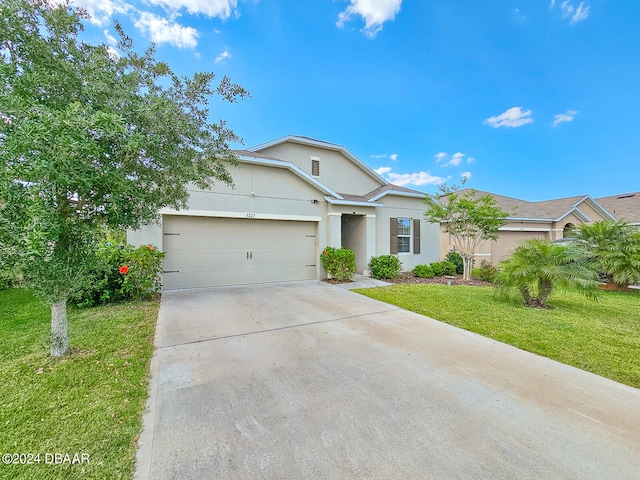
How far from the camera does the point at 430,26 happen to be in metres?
10.9

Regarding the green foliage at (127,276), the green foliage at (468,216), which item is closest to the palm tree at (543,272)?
the green foliage at (468,216)

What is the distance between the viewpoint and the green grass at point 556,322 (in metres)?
3.89

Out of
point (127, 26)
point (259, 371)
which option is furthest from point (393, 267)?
point (127, 26)

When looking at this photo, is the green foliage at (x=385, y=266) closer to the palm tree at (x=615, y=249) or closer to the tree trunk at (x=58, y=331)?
the palm tree at (x=615, y=249)

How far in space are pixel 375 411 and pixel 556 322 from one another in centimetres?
519

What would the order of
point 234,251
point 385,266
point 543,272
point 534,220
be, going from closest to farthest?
point 543,272 → point 234,251 → point 385,266 → point 534,220

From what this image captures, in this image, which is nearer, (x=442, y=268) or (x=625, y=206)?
(x=442, y=268)

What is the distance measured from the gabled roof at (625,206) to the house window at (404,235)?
15150 mm

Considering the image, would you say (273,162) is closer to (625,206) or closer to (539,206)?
(539,206)

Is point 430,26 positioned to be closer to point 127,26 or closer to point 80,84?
point 127,26

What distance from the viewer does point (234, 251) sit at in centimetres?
905

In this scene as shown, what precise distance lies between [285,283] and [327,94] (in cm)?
1010

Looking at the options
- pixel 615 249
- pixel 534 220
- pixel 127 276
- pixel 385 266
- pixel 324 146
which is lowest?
pixel 385 266

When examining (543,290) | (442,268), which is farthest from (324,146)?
(543,290)
